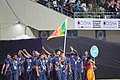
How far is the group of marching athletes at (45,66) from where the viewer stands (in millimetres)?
16984

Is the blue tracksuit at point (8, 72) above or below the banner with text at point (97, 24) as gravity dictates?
below

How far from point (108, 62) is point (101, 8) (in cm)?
813

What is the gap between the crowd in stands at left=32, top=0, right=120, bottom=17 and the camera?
26438mm

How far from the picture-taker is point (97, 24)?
26.2 m

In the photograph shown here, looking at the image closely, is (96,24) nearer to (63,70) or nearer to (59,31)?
(59,31)

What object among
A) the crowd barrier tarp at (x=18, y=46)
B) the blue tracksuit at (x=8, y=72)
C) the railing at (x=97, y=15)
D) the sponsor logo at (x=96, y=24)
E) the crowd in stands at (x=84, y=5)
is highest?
the crowd in stands at (x=84, y=5)

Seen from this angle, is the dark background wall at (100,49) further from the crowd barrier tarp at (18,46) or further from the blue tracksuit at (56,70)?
the blue tracksuit at (56,70)

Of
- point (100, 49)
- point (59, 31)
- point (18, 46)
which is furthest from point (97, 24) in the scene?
point (18, 46)

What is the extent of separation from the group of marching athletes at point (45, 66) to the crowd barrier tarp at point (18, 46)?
251 millimetres

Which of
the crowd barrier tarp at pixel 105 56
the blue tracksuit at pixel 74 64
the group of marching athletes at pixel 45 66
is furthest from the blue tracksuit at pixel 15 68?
the crowd barrier tarp at pixel 105 56

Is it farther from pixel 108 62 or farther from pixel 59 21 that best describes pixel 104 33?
pixel 108 62

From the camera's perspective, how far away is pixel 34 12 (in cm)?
2531

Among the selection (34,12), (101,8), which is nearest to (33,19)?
(34,12)

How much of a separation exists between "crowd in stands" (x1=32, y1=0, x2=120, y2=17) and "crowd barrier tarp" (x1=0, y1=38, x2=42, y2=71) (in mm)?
8487
